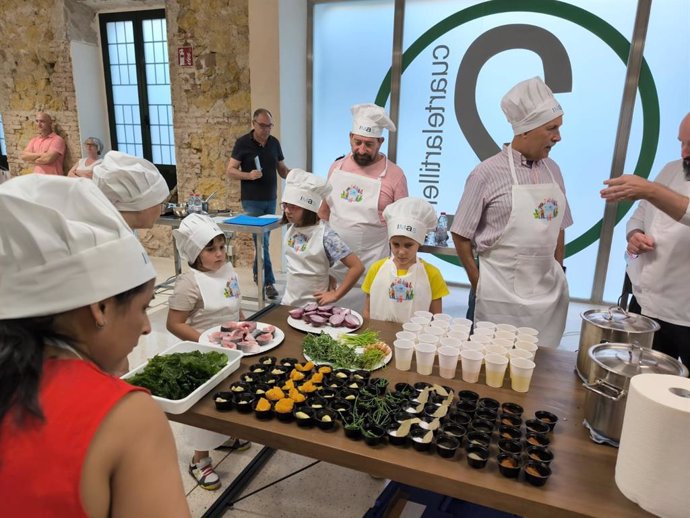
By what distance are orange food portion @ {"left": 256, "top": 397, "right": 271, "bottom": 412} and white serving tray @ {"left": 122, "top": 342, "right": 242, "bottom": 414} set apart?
20 cm

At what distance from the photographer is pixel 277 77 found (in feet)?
16.4

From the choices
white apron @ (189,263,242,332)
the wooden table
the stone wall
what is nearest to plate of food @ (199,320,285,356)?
the wooden table

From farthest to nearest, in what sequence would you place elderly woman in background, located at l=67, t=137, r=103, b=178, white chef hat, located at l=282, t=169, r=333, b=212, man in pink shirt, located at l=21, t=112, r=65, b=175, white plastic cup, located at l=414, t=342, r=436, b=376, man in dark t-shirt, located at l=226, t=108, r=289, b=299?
man in pink shirt, located at l=21, t=112, r=65, b=175 < elderly woman in background, located at l=67, t=137, r=103, b=178 < man in dark t-shirt, located at l=226, t=108, r=289, b=299 < white chef hat, located at l=282, t=169, r=333, b=212 < white plastic cup, located at l=414, t=342, r=436, b=376

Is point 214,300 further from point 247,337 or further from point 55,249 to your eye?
point 55,249

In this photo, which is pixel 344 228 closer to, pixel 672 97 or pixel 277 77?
pixel 277 77

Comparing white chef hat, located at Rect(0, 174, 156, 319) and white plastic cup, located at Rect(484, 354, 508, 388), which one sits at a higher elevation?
white chef hat, located at Rect(0, 174, 156, 319)

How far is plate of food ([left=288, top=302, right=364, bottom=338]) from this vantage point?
193 cm

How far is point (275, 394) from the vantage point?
140 cm

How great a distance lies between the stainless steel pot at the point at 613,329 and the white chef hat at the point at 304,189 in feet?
5.12

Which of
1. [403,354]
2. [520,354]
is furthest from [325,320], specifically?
[520,354]

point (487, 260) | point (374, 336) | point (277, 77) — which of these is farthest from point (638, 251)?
point (277, 77)

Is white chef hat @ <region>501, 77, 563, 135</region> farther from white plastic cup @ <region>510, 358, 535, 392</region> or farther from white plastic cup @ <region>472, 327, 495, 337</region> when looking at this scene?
white plastic cup @ <region>510, 358, 535, 392</region>

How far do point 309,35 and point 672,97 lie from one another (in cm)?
376

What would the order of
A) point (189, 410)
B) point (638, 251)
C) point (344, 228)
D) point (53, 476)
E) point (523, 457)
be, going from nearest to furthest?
1. point (53, 476)
2. point (523, 457)
3. point (189, 410)
4. point (638, 251)
5. point (344, 228)
